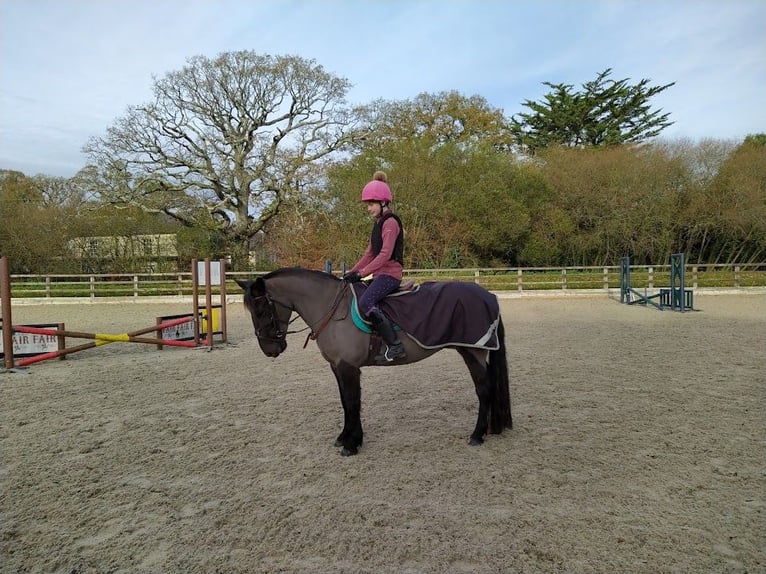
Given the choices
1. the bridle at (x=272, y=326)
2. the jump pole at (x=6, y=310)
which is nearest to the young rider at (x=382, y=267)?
the bridle at (x=272, y=326)

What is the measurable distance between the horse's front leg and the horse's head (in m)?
0.53

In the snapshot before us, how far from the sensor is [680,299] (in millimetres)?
13562

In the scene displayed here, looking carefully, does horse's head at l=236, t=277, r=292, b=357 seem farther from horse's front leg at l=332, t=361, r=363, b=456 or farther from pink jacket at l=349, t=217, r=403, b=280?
pink jacket at l=349, t=217, r=403, b=280

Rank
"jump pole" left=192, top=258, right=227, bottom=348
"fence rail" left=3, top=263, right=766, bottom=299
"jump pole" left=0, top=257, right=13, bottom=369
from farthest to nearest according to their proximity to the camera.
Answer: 1. "fence rail" left=3, top=263, right=766, bottom=299
2. "jump pole" left=192, top=258, right=227, bottom=348
3. "jump pole" left=0, top=257, right=13, bottom=369

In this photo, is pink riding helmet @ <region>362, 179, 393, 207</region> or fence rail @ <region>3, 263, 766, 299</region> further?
fence rail @ <region>3, 263, 766, 299</region>

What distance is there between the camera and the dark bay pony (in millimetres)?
3859

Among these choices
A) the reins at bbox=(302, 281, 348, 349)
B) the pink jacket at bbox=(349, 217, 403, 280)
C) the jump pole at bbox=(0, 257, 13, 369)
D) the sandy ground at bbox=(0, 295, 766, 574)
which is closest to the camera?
the sandy ground at bbox=(0, 295, 766, 574)

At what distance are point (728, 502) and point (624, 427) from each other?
142 centimetres

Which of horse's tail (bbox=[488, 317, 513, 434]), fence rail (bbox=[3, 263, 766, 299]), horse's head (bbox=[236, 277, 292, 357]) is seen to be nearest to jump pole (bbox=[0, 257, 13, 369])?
horse's head (bbox=[236, 277, 292, 357])

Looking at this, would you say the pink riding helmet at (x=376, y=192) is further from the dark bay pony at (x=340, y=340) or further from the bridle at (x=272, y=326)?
the bridle at (x=272, y=326)

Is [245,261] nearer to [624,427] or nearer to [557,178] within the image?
[557,178]

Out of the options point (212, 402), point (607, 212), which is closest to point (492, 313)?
point (212, 402)

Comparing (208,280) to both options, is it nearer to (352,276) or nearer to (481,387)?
(352,276)

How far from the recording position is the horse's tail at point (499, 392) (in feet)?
13.6
